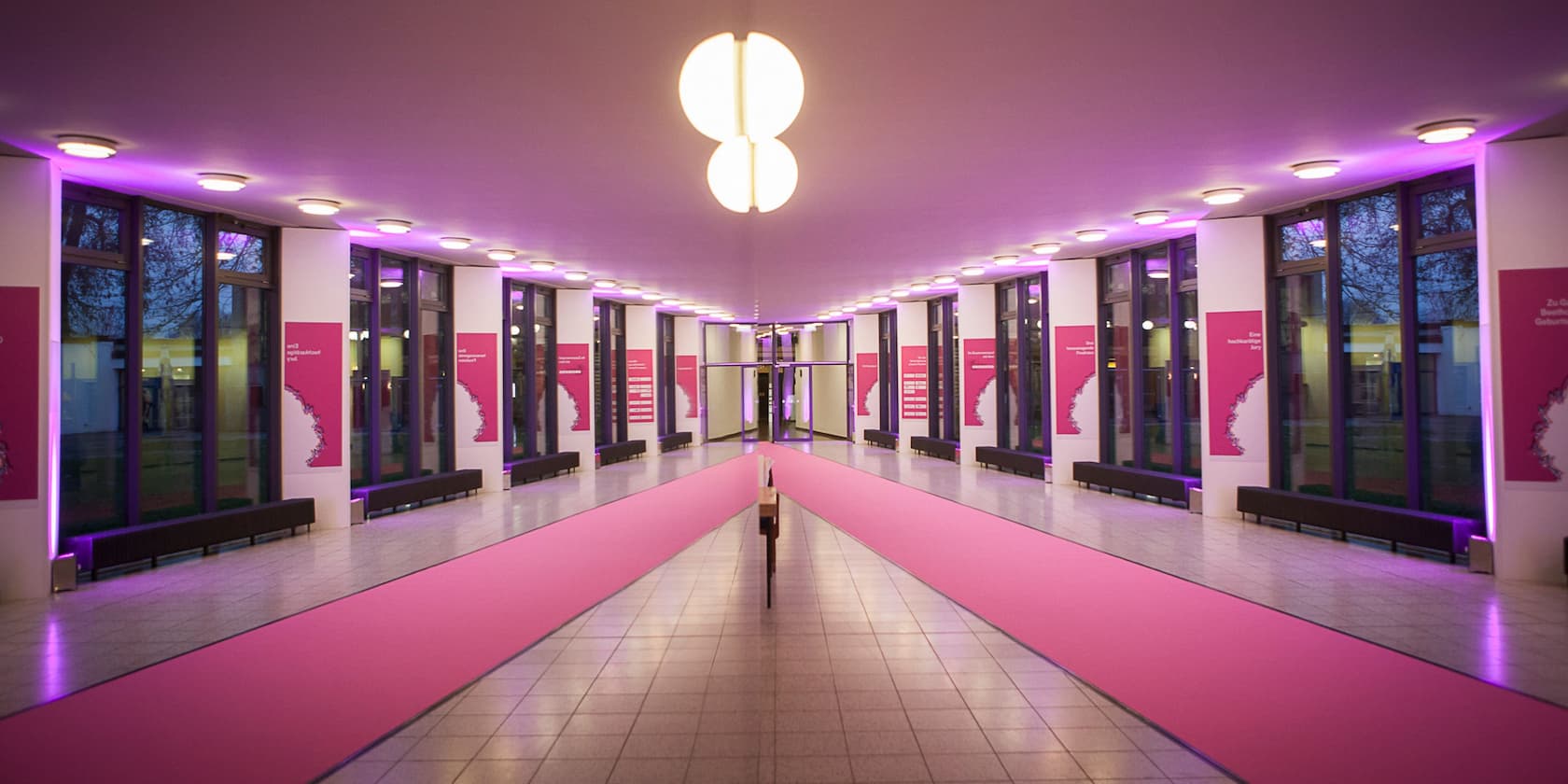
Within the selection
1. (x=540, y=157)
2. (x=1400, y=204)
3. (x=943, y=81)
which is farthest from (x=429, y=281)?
(x=1400, y=204)

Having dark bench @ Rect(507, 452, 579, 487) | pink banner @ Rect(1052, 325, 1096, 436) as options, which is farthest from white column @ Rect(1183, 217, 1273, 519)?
dark bench @ Rect(507, 452, 579, 487)

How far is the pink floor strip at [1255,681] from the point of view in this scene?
3.56 meters

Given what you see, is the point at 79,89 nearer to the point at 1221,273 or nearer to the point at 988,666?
the point at 988,666

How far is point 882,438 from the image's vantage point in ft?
76.6

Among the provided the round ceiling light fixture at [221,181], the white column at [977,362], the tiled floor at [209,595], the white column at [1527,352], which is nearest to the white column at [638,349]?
the white column at [977,362]

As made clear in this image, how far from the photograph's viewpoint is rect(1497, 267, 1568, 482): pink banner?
22.7ft

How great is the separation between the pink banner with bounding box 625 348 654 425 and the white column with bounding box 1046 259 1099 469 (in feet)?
35.4

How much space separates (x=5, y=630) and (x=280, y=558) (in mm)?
2665

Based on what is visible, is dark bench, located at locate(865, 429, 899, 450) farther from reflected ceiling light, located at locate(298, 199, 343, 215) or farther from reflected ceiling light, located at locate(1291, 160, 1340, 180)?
reflected ceiling light, located at locate(298, 199, 343, 215)

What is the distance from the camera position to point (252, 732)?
3.94 metres

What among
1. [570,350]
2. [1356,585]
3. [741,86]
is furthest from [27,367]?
[1356,585]

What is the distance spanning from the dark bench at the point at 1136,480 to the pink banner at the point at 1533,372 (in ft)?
14.1

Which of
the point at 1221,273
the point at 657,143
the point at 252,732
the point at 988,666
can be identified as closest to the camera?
the point at 252,732

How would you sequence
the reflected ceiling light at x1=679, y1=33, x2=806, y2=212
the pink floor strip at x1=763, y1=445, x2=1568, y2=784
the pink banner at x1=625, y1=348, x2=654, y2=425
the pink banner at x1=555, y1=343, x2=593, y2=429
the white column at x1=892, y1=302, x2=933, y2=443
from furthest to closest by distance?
the pink banner at x1=625, y1=348, x2=654, y2=425 → the white column at x1=892, y1=302, x2=933, y2=443 → the pink banner at x1=555, y1=343, x2=593, y2=429 → the pink floor strip at x1=763, y1=445, x2=1568, y2=784 → the reflected ceiling light at x1=679, y1=33, x2=806, y2=212
